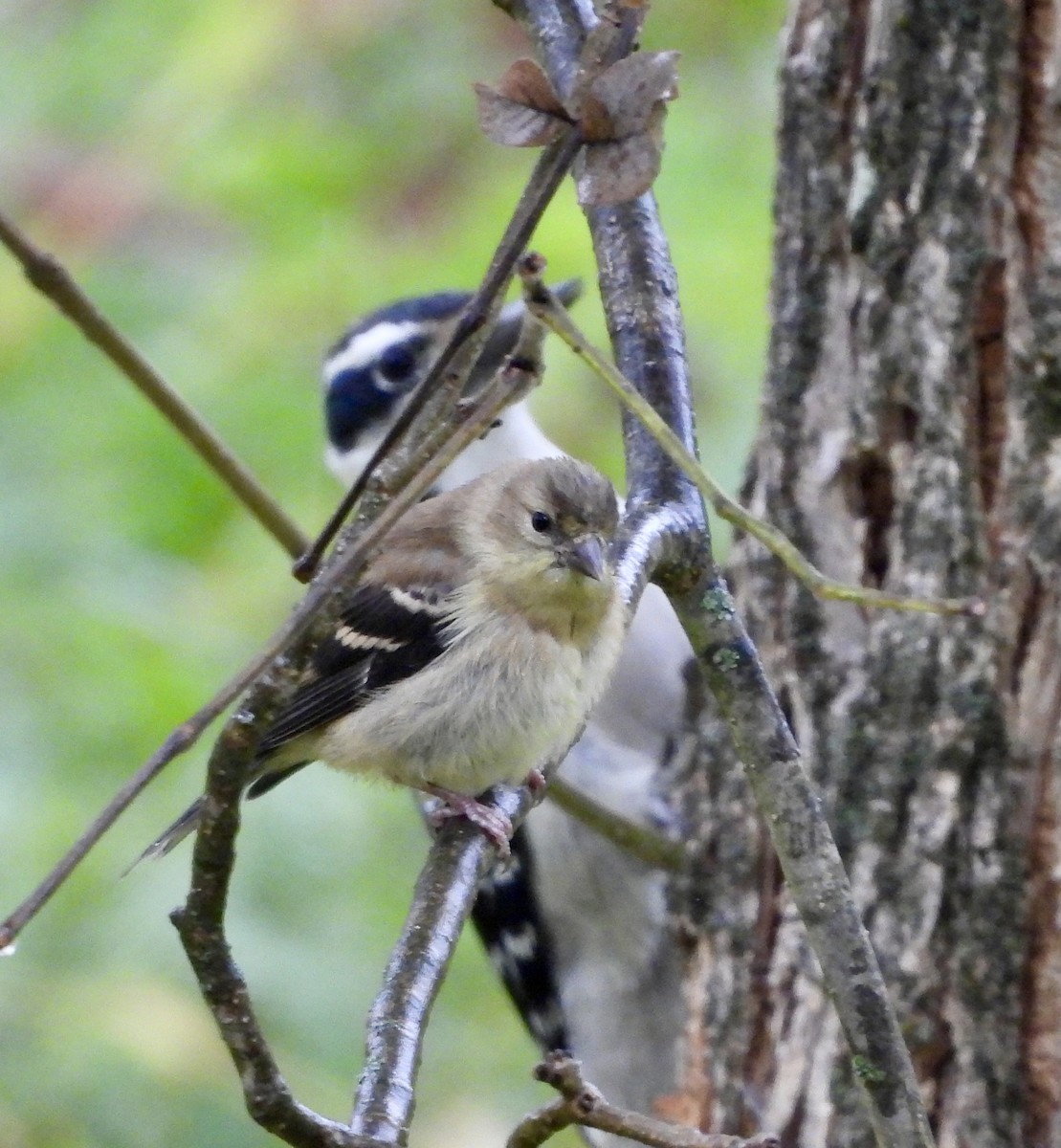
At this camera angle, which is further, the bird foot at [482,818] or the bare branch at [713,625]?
the bird foot at [482,818]

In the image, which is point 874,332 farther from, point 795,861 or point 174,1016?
point 174,1016

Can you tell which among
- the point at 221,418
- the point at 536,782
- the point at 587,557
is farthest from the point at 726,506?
the point at 221,418

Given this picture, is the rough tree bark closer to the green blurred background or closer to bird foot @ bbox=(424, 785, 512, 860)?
bird foot @ bbox=(424, 785, 512, 860)

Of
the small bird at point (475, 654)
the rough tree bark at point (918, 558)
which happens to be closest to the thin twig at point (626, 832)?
the rough tree bark at point (918, 558)

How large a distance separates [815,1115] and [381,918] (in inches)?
43.7

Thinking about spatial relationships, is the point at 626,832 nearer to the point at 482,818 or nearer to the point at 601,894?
the point at 601,894

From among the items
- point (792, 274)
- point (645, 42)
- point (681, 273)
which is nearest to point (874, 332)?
point (792, 274)

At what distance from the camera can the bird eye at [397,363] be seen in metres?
4.34

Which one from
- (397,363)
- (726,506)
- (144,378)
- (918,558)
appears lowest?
(726,506)

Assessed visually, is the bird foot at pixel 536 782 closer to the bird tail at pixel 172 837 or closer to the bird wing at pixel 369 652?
the bird wing at pixel 369 652

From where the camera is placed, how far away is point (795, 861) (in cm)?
173

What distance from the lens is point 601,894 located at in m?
3.82

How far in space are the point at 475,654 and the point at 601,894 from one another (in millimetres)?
1079

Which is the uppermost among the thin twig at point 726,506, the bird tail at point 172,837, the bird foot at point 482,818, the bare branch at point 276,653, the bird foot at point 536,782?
the bird foot at point 536,782
